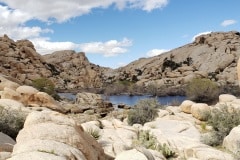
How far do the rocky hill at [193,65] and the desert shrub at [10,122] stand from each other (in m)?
107

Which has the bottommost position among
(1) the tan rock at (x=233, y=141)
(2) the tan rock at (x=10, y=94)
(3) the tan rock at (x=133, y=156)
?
(1) the tan rock at (x=233, y=141)

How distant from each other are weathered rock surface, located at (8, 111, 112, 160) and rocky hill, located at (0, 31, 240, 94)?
86.3 metres

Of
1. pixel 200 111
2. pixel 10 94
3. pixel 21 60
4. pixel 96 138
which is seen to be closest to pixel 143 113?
pixel 200 111

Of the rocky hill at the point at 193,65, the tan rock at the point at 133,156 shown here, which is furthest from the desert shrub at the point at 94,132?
the rocky hill at the point at 193,65

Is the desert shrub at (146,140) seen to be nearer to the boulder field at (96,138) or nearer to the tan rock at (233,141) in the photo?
the boulder field at (96,138)

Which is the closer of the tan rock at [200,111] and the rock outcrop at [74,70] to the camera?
the tan rock at [200,111]

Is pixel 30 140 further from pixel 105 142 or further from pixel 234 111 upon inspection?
pixel 234 111

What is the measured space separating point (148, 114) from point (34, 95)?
926cm

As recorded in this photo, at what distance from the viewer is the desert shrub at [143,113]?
1131 inches

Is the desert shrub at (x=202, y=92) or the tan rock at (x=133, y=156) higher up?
the tan rock at (x=133, y=156)

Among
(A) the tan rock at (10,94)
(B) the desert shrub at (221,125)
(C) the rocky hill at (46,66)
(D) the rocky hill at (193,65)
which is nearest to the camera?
(B) the desert shrub at (221,125)

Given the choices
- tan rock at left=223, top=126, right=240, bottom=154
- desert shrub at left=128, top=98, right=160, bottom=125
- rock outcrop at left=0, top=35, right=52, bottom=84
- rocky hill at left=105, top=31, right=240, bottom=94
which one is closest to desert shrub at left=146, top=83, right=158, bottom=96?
rocky hill at left=105, top=31, right=240, bottom=94

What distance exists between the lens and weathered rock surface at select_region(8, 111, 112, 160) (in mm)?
8411

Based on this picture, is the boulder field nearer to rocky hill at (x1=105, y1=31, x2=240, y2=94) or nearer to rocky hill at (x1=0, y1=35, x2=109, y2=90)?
rocky hill at (x1=0, y1=35, x2=109, y2=90)
